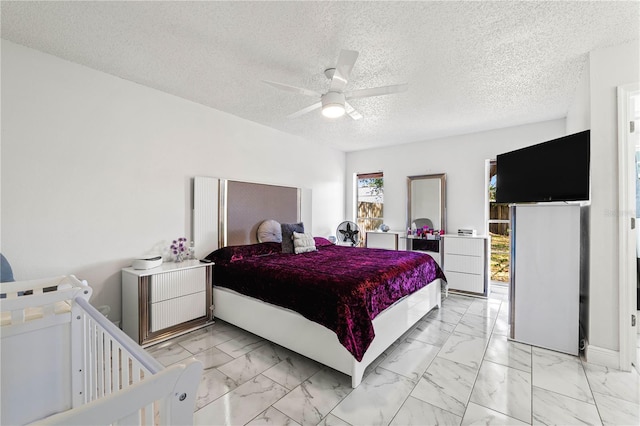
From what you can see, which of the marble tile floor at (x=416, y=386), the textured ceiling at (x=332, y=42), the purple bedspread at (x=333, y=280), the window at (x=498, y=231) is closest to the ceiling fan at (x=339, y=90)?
the textured ceiling at (x=332, y=42)

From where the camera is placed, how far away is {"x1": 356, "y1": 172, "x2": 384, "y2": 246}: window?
18.9 ft

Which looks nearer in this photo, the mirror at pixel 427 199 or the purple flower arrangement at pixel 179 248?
the purple flower arrangement at pixel 179 248

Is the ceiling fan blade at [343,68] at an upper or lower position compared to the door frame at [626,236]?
upper

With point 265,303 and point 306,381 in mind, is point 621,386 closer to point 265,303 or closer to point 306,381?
point 306,381

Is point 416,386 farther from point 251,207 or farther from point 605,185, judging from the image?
point 251,207

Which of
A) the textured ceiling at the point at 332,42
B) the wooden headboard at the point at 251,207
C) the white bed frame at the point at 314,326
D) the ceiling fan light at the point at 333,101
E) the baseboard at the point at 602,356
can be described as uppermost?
the textured ceiling at the point at 332,42

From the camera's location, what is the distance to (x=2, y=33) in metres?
2.13

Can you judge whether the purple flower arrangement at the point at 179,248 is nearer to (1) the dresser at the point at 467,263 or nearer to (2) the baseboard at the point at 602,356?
(1) the dresser at the point at 467,263

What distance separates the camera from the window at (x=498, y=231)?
4559mm

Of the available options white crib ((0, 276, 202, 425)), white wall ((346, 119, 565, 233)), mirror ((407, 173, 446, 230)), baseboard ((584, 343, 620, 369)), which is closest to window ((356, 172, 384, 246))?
white wall ((346, 119, 565, 233))

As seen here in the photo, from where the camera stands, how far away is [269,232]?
4.01 metres

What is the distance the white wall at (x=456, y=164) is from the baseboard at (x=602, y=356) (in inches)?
93.7

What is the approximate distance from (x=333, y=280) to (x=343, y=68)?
1.65m

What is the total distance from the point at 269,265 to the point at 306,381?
1133mm
